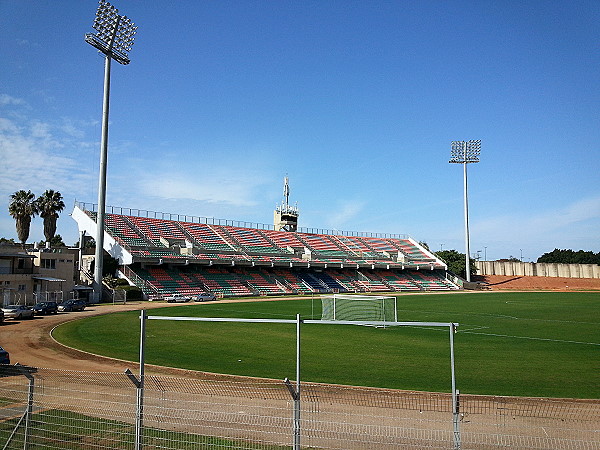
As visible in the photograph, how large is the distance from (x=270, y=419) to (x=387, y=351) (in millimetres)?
10885

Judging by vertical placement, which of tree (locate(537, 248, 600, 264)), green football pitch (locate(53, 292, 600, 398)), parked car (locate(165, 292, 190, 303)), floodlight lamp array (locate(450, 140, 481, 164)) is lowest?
green football pitch (locate(53, 292, 600, 398))

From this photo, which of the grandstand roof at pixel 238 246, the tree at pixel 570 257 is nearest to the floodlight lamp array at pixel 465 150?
the grandstand roof at pixel 238 246

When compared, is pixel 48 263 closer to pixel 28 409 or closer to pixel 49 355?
pixel 49 355

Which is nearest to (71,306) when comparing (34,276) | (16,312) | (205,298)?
(34,276)

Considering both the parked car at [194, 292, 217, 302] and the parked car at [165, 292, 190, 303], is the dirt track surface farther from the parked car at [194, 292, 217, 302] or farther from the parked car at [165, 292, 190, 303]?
the parked car at [194, 292, 217, 302]

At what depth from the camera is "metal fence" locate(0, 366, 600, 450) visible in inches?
335

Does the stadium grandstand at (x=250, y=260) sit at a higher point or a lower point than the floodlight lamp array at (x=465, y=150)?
lower

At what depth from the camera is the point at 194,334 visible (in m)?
25.5

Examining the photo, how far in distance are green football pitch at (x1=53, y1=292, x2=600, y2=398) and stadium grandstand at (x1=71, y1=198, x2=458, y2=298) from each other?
30781mm

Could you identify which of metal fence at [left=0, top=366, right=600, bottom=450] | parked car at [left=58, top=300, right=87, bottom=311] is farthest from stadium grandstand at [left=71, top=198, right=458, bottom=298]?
metal fence at [left=0, top=366, right=600, bottom=450]

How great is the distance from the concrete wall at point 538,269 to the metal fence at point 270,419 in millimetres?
100127

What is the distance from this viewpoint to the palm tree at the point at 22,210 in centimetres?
6212

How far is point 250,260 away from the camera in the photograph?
71.9 meters

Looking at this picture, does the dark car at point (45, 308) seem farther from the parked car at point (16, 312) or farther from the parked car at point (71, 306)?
the parked car at point (71, 306)
